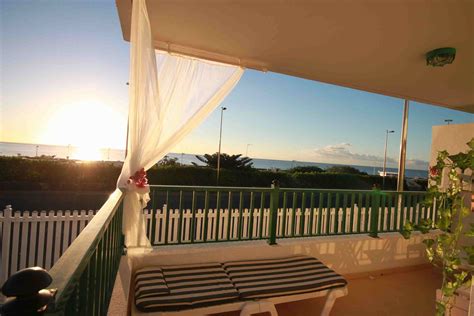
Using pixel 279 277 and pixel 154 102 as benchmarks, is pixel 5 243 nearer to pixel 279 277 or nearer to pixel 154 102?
pixel 154 102

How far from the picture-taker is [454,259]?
5.41 ft

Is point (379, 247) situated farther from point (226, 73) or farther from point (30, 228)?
point (30, 228)

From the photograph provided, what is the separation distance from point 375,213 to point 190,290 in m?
2.72

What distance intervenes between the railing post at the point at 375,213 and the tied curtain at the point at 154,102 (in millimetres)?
2384

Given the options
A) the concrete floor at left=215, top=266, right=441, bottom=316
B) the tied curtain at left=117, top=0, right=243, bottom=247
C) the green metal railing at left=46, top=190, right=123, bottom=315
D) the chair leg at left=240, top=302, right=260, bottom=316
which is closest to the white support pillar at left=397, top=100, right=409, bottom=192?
the concrete floor at left=215, top=266, right=441, bottom=316

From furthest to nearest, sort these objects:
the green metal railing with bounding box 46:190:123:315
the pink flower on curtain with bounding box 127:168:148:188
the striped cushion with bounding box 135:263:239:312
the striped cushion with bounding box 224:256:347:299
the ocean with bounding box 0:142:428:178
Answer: the ocean with bounding box 0:142:428:178 → the pink flower on curtain with bounding box 127:168:148:188 → the striped cushion with bounding box 224:256:347:299 → the striped cushion with bounding box 135:263:239:312 → the green metal railing with bounding box 46:190:123:315

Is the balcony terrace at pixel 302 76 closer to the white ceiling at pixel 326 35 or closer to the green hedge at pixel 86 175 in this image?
the white ceiling at pixel 326 35

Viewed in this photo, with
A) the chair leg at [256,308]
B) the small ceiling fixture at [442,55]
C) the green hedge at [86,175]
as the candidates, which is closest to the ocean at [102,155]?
the green hedge at [86,175]

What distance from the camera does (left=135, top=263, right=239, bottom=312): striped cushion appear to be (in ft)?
6.49

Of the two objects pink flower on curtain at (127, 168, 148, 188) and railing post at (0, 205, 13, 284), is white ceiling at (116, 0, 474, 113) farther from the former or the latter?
railing post at (0, 205, 13, 284)

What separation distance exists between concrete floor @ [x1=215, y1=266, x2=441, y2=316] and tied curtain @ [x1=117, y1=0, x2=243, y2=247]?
1388 millimetres

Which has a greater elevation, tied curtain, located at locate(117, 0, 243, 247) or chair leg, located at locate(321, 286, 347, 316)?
tied curtain, located at locate(117, 0, 243, 247)

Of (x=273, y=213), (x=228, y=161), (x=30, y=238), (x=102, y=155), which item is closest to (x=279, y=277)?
(x=273, y=213)

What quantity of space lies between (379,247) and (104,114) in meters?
5.08
